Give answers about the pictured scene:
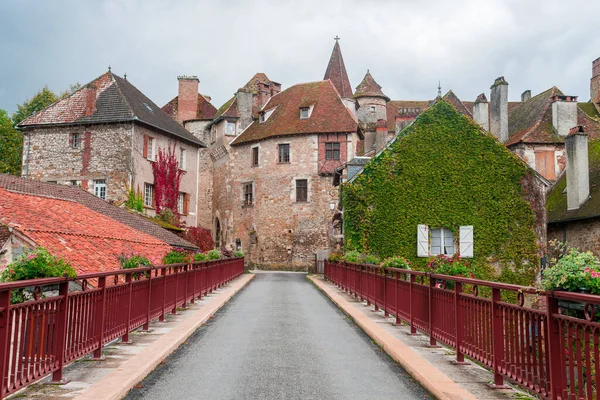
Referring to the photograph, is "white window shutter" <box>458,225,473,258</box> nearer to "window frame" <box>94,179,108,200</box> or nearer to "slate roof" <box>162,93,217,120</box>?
"window frame" <box>94,179,108,200</box>

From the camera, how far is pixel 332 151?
141 ft

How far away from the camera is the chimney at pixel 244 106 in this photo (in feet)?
161

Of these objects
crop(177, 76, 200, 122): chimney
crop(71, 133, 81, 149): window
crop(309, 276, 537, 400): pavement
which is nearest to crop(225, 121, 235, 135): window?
crop(177, 76, 200, 122): chimney

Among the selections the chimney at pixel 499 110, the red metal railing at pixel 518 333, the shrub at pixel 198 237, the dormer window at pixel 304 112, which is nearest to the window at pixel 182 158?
the shrub at pixel 198 237

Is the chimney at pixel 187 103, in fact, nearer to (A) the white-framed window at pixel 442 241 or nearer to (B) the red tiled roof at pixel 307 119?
(B) the red tiled roof at pixel 307 119

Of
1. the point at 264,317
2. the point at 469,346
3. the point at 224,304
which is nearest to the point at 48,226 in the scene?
the point at 224,304

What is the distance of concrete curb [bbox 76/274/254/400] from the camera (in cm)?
577

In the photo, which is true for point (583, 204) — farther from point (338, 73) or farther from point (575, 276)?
point (338, 73)

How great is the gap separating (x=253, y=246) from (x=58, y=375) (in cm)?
3886

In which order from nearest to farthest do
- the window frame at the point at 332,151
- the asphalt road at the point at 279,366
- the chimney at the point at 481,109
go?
the asphalt road at the point at 279,366 < the chimney at the point at 481,109 < the window frame at the point at 332,151

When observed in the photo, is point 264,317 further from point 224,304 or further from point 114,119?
point 114,119

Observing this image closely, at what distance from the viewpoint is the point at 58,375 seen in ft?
20.2

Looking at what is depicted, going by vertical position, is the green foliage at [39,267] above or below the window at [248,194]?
below

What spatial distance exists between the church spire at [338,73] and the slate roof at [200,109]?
13.0 m
